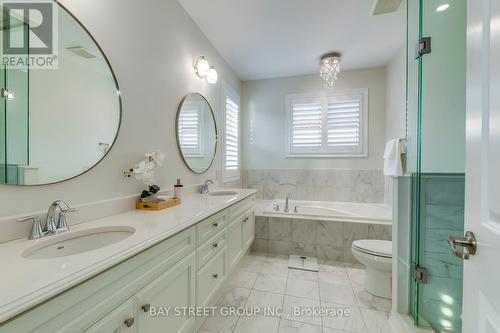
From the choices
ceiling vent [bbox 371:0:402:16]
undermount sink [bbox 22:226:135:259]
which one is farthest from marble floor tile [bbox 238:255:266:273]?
ceiling vent [bbox 371:0:402:16]

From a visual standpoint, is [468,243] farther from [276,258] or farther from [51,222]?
[276,258]

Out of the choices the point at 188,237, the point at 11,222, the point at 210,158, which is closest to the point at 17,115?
the point at 11,222

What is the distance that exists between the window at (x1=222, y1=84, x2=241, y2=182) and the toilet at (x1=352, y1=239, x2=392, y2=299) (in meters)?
1.87

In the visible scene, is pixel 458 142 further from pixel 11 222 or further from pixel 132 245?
pixel 11 222

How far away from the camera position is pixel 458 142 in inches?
51.1

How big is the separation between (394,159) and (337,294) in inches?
52.4

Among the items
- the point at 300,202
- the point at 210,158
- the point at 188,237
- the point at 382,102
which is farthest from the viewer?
the point at 300,202

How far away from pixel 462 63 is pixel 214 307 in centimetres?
244

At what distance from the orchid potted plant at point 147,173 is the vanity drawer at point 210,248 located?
482 millimetres

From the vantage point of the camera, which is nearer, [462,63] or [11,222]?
[11,222]

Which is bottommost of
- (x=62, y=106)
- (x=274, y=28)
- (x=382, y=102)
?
(x=62, y=106)

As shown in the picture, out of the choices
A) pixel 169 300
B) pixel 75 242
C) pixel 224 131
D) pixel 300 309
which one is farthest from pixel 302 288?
pixel 224 131

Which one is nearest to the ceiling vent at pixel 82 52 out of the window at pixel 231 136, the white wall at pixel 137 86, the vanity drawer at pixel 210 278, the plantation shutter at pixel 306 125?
the white wall at pixel 137 86

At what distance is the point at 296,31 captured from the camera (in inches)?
90.2
